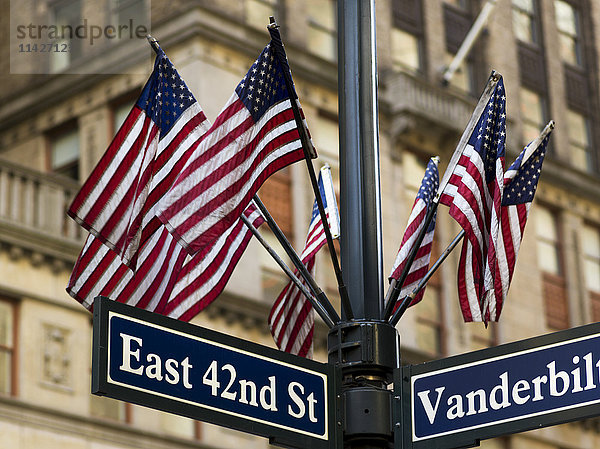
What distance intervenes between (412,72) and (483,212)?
2850cm

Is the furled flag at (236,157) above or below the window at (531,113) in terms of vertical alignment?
below

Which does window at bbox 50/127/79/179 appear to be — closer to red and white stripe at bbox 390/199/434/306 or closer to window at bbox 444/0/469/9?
window at bbox 444/0/469/9

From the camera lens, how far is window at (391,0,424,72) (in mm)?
36062

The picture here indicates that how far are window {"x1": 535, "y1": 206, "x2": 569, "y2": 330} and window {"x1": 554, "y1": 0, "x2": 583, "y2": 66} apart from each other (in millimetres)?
5836

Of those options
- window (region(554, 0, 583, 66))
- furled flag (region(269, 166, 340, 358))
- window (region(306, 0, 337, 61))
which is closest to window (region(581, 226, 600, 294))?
window (region(554, 0, 583, 66))

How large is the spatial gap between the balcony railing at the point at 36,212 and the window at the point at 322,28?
9.05 meters

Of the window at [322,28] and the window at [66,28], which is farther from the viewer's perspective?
the window at [322,28]

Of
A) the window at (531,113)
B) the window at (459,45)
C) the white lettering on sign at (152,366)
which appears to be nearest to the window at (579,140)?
the window at (531,113)

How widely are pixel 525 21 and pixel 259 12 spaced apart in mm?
11855

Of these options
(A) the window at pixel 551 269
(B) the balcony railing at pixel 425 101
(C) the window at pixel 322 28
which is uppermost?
(C) the window at pixel 322 28

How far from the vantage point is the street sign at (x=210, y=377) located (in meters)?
5.73

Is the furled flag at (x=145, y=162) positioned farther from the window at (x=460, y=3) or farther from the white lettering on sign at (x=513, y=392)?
the window at (x=460, y=3)

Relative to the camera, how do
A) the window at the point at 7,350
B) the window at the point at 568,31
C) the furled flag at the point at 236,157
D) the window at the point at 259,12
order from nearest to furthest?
the furled flag at the point at 236,157 < the window at the point at 7,350 < the window at the point at 259,12 < the window at the point at 568,31

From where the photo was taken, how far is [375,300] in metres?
6.51
